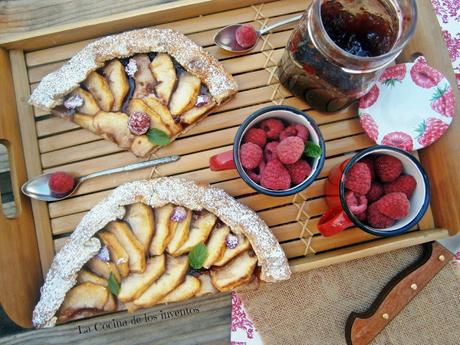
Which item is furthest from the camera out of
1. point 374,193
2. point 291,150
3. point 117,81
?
point 117,81

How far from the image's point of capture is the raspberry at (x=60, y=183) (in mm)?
1397

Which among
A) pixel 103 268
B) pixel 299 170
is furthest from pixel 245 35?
pixel 103 268

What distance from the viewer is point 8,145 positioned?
1416mm

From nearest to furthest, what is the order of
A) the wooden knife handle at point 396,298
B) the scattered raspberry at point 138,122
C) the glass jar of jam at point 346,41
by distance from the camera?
1. the glass jar of jam at point 346,41
2. the scattered raspberry at point 138,122
3. the wooden knife handle at point 396,298

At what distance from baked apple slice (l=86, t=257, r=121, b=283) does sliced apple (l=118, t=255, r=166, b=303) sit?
0.03 meters

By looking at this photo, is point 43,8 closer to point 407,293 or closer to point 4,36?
point 4,36

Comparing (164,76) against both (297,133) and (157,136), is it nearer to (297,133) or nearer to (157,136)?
(157,136)

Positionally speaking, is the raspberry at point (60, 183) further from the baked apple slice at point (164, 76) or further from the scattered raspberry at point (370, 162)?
the scattered raspberry at point (370, 162)

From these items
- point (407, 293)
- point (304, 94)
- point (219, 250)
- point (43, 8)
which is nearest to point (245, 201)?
point (219, 250)

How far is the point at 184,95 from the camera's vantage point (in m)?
1.42

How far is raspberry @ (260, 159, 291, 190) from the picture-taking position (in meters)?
1.26

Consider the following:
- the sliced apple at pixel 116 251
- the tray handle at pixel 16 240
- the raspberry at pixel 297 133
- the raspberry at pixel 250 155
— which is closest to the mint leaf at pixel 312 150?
the raspberry at pixel 297 133

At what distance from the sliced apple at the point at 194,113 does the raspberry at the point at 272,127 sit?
0.63 feet

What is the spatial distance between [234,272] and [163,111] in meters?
0.53
